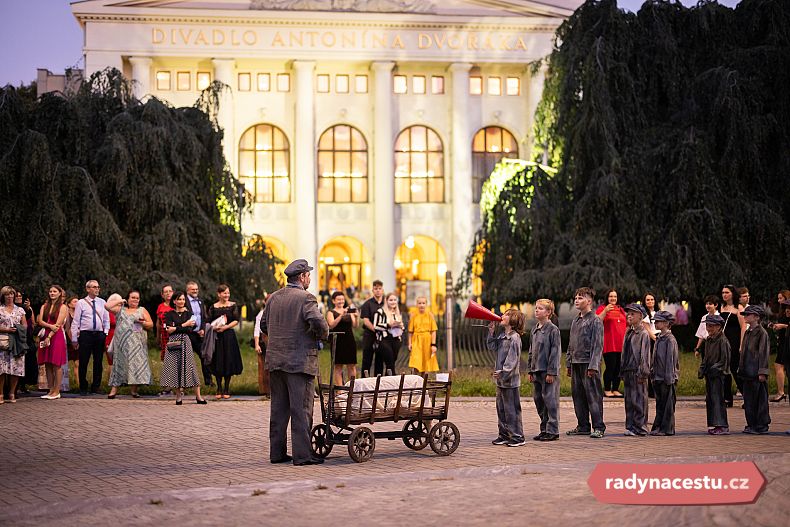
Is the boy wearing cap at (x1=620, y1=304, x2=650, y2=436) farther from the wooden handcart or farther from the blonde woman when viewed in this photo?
the blonde woman

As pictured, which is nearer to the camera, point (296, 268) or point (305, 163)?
point (296, 268)

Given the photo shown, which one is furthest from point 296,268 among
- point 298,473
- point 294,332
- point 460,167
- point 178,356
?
point 460,167

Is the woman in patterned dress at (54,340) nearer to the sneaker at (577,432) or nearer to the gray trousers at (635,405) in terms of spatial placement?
the sneaker at (577,432)

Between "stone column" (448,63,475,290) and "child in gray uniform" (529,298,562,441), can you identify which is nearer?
"child in gray uniform" (529,298,562,441)

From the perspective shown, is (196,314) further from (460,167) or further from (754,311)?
(460,167)

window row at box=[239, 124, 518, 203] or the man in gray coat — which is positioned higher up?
window row at box=[239, 124, 518, 203]

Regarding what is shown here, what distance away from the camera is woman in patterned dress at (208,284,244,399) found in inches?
776

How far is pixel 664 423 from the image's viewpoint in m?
14.8

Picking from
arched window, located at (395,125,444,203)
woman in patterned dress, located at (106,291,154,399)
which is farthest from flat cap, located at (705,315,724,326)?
arched window, located at (395,125,444,203)

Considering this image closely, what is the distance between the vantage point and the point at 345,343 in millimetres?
18906

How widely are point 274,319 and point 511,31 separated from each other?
45.1 meters

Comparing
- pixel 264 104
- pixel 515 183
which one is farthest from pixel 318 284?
pixel 515 183

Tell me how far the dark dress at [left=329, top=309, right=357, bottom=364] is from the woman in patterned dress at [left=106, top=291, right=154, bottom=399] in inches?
124

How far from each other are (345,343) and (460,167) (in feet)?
119
